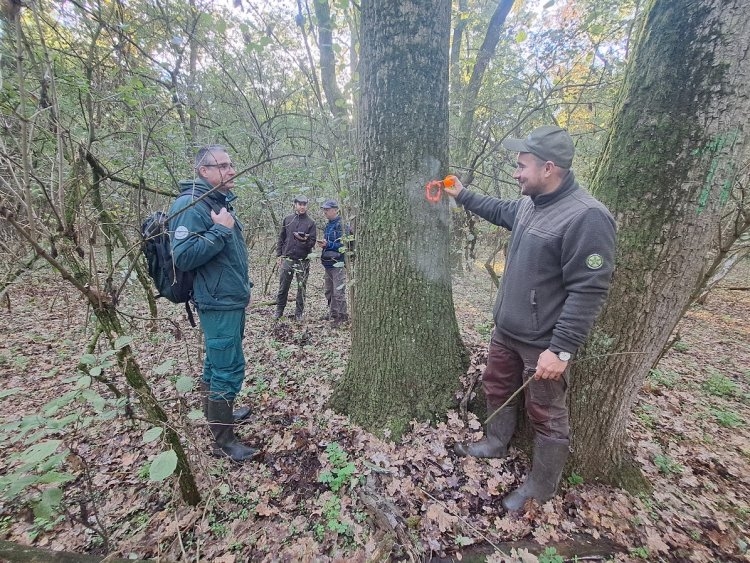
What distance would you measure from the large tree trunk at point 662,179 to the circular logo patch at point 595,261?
0.40m

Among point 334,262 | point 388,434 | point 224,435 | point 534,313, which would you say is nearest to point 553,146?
point 534,313

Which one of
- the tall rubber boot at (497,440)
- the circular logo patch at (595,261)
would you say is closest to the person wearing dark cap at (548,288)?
the circular logo patch at (595,261)

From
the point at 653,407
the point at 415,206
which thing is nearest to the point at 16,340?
the point at 415,206

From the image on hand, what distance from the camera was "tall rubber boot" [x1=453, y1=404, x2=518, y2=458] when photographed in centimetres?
273

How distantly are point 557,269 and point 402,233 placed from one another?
1173 mm

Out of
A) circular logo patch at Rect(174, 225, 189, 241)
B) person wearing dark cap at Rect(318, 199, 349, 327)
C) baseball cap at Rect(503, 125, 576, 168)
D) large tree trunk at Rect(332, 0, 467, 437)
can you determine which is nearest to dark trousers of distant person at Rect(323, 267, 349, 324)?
person wearing dark cap at Rect(318, 199, 349, 327)

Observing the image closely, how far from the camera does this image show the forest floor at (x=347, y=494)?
212 cm

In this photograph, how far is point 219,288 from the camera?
2.76 metres

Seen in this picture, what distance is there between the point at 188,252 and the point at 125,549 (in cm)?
198

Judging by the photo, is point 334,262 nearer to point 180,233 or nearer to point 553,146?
point 180,233

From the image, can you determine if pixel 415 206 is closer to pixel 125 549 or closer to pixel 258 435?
pixel 258 435

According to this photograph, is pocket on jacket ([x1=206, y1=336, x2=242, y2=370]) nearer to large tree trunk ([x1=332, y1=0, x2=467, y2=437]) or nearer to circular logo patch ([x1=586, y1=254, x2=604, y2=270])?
large tree trunk ([x1=332, y1=0, x2=467, y2=437])

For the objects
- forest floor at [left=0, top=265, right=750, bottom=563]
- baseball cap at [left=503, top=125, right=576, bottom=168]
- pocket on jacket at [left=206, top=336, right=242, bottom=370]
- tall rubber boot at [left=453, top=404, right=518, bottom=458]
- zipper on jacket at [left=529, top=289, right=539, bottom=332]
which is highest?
baseball cap at [left=503, top=125, right=576, bottom=168]

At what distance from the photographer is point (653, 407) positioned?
147 inches
